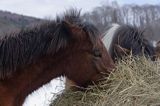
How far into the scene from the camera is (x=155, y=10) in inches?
340

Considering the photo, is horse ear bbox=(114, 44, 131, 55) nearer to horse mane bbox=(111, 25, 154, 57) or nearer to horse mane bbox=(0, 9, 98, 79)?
horse mane bbox=(111, 25, 154, 57)

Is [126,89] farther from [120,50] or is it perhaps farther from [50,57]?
[120,50]

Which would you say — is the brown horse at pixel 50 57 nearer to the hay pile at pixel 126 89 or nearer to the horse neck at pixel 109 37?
the hay pile at pixel 126 89

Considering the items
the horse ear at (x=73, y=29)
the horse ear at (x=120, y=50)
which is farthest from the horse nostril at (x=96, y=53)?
the horse ear at (x=120, y=50)

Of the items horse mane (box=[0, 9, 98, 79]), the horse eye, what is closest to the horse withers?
the horse eye

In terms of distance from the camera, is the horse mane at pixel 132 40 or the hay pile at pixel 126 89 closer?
the hay pile at pixel 126 89

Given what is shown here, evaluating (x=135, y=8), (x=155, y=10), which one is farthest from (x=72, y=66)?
(x=155, y=10)

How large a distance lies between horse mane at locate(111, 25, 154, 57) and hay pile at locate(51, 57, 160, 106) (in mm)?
575

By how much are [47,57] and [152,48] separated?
1.48 m

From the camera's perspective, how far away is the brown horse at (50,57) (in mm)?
3271

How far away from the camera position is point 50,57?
3430mm

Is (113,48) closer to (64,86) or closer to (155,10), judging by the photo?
(64,86)

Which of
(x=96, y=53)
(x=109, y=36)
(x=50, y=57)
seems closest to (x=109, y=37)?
(x=109, y=36)

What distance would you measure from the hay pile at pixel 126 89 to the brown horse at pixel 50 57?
0.12 metres
